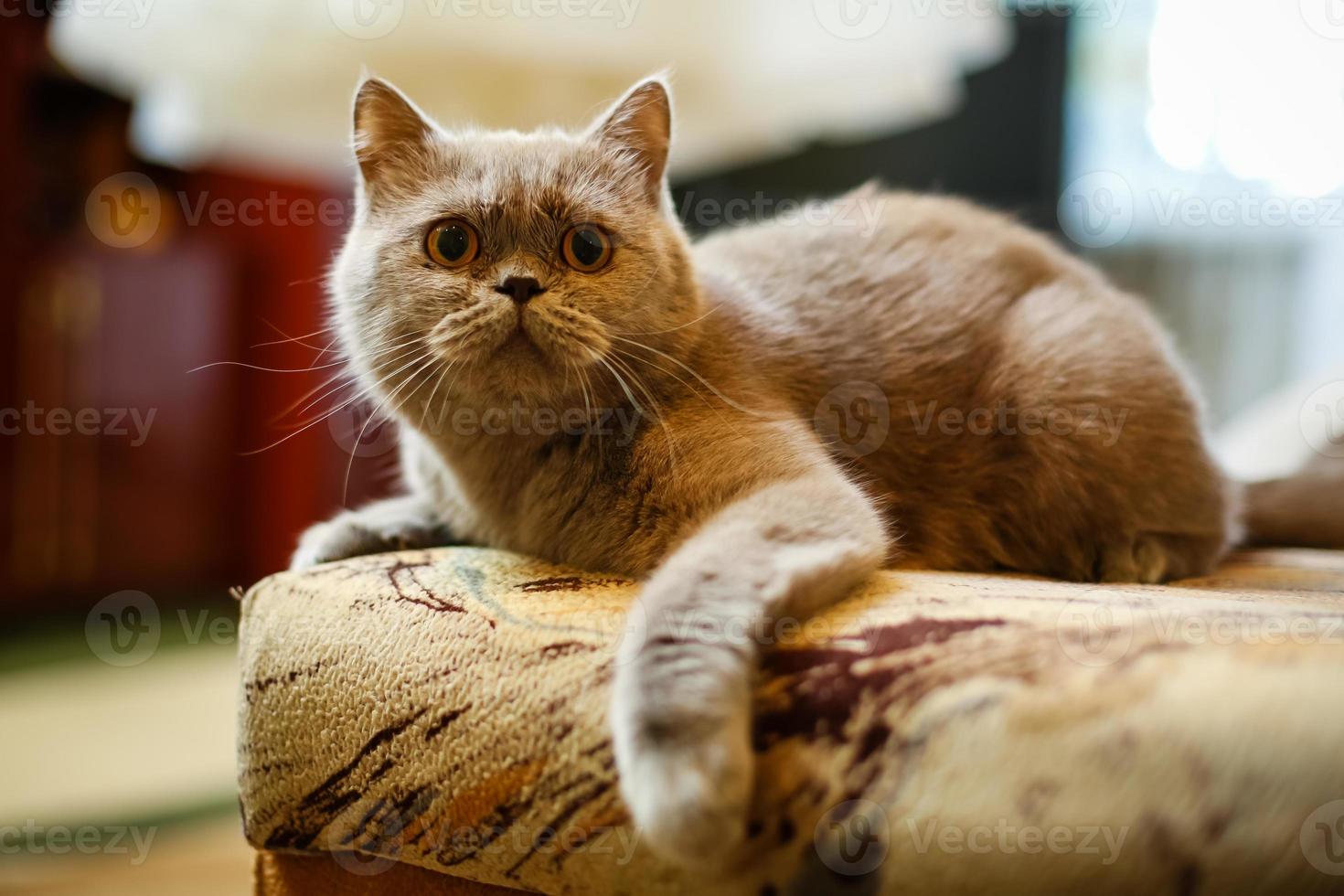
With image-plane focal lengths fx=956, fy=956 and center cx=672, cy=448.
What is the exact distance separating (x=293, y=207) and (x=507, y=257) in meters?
2.70

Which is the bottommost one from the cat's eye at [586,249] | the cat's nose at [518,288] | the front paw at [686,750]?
the front paw at [686,750]

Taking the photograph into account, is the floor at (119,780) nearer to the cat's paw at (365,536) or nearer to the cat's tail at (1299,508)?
the cat's paw at (365,536)

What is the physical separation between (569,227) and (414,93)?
94cm

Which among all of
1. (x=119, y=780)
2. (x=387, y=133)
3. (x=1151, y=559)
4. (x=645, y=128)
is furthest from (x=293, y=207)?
(x=1151, y=559)

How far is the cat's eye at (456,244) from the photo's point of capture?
1143mm

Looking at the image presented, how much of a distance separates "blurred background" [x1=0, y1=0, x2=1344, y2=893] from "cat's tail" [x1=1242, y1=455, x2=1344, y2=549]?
0.49 m

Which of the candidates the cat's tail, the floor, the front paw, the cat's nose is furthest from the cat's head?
the floor

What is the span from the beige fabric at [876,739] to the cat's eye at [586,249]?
1.27 ft

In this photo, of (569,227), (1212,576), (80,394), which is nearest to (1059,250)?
(1212,576)

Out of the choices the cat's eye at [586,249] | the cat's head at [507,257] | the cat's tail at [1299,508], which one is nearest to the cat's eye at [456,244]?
the cat's head at [507,257]

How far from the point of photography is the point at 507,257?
1.13 m

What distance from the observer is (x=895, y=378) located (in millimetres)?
1360

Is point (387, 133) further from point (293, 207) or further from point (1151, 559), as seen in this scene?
point (293, 207)

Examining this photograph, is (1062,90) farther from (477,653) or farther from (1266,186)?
(477,653)
